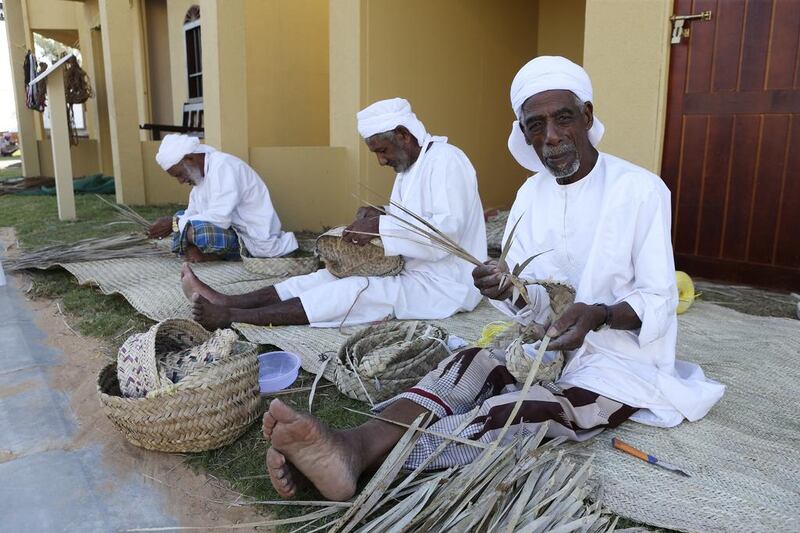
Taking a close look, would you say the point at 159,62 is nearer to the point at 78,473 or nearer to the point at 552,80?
the point at 78,473

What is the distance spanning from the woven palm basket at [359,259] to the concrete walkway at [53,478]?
1.49m

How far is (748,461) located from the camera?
2.03m

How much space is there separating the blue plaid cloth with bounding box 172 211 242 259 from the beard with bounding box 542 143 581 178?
11.0 ft

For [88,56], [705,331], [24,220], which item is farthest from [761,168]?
[88,56]

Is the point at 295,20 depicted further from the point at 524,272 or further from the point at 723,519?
the point at 723,519

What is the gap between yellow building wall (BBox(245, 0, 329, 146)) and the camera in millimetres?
7629

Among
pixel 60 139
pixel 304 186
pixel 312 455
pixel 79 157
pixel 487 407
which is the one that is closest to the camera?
pixel 312 455

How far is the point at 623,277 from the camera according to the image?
6.92 feet

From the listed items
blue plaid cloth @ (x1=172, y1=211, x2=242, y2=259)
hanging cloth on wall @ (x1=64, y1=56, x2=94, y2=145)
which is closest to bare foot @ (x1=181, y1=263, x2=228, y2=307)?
blue plaid cloth @ (x1=172, y1=211, x2=242, y2=259)

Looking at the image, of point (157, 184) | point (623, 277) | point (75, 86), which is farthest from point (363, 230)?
point (75, 86)

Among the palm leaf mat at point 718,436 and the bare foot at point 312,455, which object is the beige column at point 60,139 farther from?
the bare foot at point 312,455

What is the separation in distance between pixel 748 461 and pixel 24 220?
7.80 meters

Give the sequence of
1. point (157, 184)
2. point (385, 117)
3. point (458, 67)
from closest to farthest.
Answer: point (385, 117) < point (458, 67) < point (157, 184)

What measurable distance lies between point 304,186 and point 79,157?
310 inches
